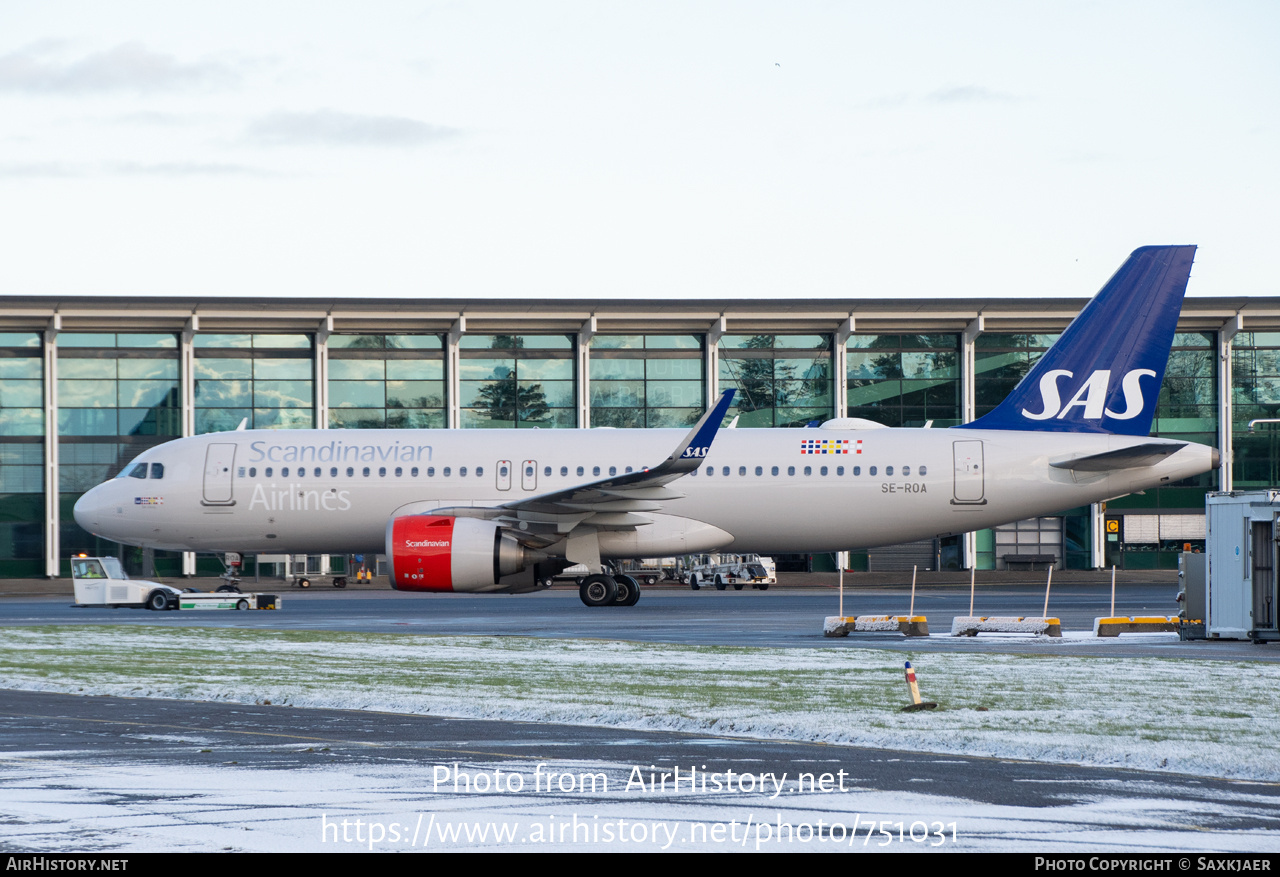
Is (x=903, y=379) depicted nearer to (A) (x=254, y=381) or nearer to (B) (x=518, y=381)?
(B) (x=518, y=381)

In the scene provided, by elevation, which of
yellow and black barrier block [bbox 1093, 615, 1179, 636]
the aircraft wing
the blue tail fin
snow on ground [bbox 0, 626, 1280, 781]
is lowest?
yellow and black barrier block [bbox 1093, 615, 1179, 636]

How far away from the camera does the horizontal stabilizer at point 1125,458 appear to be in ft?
94.4

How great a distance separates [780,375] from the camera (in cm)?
5516

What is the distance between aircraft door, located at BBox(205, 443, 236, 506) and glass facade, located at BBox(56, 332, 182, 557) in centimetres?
2284

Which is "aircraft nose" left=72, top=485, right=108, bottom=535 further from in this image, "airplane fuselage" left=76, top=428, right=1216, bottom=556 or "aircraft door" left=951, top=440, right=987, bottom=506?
"aircraft door" left=951, top=440, right=987, bottom=506

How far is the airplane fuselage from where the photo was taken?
3002 cm

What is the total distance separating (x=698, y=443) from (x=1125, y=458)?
9.57 metres

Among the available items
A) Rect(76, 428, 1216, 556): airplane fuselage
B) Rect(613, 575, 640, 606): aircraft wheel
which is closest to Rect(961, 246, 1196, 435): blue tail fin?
Rect(76, 428, 1216, 556): airplane fuselage

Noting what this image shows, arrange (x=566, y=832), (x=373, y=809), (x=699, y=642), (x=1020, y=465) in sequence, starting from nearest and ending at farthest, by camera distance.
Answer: (x=566, y=832) → (x=373, y=809) → (x=699, y=642) → (x=1020, y=465)

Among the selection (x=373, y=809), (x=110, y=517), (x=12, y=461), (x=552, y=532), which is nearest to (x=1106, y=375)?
(x=552, y=532)

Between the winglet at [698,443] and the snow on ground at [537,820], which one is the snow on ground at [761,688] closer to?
the snow on ground at [537,820]

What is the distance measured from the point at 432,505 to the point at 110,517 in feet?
26.0

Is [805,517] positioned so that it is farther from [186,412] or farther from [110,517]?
[186,412]
